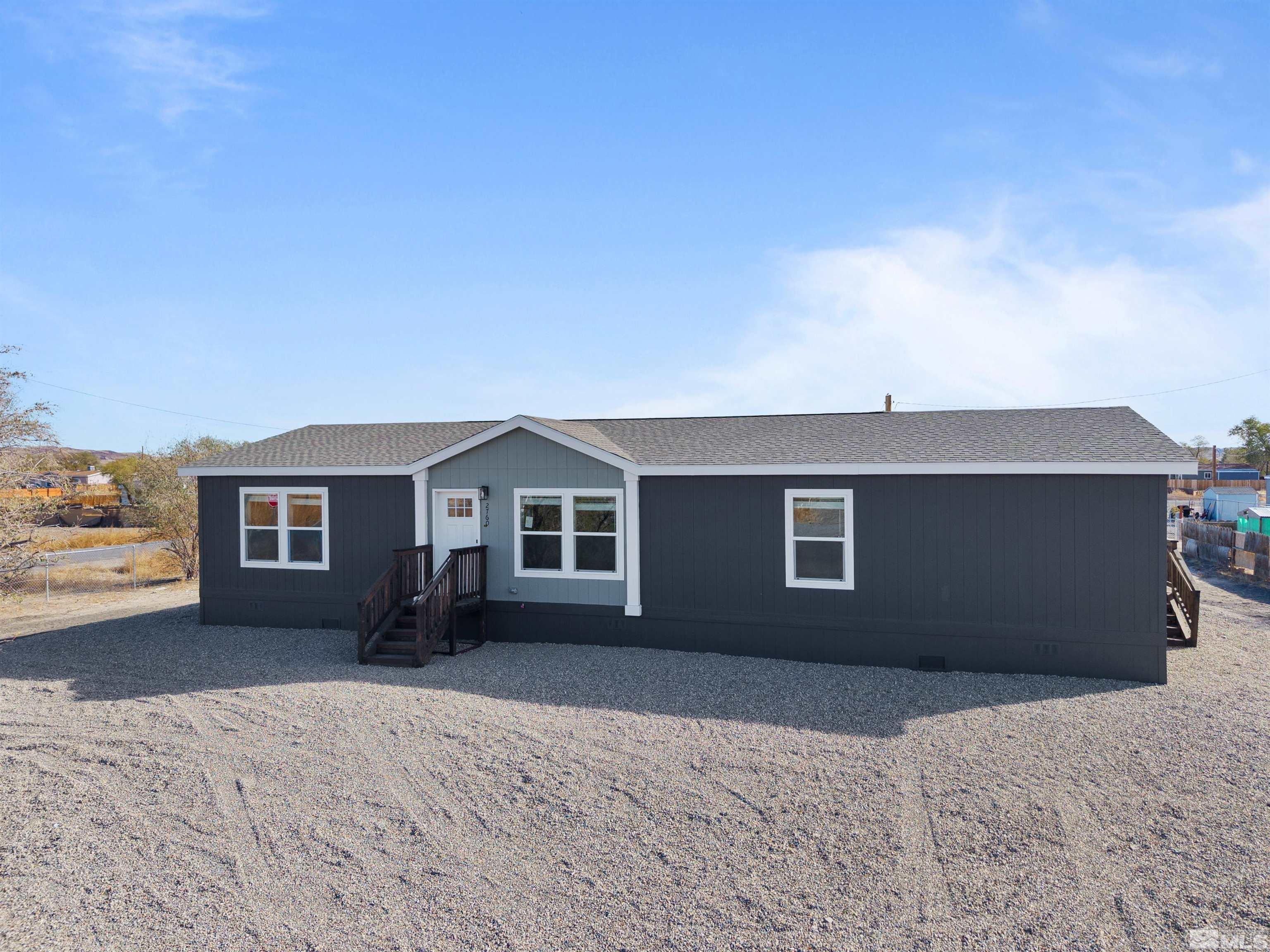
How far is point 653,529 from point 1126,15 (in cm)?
984

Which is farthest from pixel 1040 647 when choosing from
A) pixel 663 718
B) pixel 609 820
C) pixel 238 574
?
pixel 238 574

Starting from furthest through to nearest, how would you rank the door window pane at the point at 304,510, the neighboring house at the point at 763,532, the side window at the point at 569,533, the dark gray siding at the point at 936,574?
the door window pane at the point at 304,510 → the side window at the point at 569,533 → the neighboring house at the point at 763,532 → the dark gray siding at the point at 936,574

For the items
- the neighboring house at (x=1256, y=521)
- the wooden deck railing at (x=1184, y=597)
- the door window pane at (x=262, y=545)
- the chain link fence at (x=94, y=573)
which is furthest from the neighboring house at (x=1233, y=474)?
the chain link fence at (x=94, y=573)

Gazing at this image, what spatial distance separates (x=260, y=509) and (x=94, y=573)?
1193cm

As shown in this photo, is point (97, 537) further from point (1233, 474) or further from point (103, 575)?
point (1233, 474)

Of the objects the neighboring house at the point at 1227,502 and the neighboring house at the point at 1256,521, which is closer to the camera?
the neighboring house at the point at 1256,521

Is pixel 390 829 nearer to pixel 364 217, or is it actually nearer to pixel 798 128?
pixel 798 128

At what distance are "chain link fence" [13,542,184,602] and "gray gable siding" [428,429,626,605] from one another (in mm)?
10347

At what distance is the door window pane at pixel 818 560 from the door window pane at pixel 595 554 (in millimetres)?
2567

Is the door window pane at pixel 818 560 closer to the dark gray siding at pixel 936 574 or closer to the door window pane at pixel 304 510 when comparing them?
the dark gray siding at pixel 936 574

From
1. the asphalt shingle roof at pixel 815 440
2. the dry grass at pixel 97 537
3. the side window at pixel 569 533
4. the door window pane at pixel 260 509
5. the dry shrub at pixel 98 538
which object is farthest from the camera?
the dry shrub at pixel 98 538

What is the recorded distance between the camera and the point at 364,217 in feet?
49.3

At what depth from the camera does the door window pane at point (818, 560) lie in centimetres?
997

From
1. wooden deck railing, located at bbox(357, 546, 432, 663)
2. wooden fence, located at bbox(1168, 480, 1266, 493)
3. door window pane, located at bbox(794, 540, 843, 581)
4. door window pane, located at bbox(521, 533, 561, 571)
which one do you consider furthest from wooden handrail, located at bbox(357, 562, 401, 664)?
wooden fence, located at bbox(1168, 480, 1266, 493)
